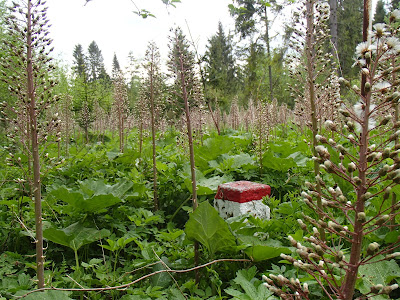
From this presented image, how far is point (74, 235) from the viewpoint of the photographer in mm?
2951

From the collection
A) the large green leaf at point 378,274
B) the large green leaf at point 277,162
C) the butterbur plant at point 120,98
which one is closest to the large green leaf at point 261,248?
the large green leaf at point 378,274

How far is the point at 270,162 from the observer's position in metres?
4.53

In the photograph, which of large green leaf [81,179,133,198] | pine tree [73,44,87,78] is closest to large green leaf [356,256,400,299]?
large green leaf [81,179,133,198]

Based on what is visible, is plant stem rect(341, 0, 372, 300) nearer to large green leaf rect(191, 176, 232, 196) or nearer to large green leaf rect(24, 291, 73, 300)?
large green leaf rect(24, 291, 73, 300)

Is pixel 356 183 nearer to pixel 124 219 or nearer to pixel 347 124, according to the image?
pixel 347 124

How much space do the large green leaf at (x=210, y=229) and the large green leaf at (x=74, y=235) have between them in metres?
1.02

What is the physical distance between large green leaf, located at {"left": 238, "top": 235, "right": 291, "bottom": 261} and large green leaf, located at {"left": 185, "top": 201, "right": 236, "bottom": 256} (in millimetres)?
119

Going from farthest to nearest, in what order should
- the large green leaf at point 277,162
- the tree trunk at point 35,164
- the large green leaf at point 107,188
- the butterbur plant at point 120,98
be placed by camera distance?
1. the butterbur plant at point 120,98
2. the large green leaf at point 277,162
3. the large green leaf at point 107,188
4. the tree trunk at point 35,164

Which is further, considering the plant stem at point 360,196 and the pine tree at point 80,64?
the pine tree at point 80,64

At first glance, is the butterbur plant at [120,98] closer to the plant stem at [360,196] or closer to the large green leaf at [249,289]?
the large green leaf at [249,289]

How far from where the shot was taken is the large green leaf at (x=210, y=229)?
245 centimetres

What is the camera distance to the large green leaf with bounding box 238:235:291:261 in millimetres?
2391

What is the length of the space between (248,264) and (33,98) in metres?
2.18

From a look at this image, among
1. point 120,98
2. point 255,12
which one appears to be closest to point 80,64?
point 255,12
